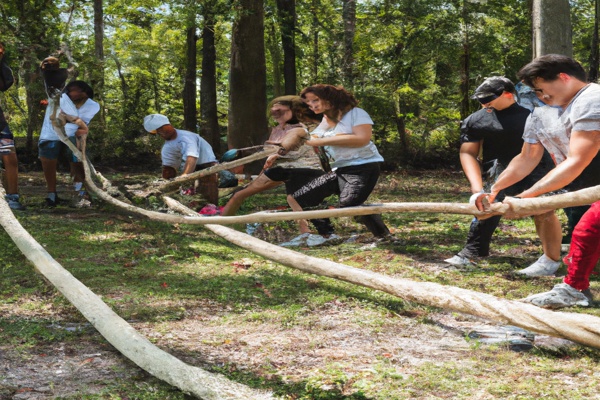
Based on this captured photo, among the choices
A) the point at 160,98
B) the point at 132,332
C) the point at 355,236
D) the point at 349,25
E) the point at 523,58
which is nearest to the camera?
the point at 132,332

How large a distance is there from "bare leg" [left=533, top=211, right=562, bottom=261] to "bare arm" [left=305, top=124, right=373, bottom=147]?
197 centimetres

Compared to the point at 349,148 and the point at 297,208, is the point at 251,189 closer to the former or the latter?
the point at 297,208

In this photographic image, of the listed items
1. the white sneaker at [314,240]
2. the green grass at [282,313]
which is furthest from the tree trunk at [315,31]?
the green grass at [282,313]

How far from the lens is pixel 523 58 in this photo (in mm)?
18984

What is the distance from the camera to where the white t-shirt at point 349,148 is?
685cm

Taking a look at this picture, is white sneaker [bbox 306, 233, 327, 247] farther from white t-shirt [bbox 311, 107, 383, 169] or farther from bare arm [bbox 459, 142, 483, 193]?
bare arm [bbox 459, 142, 483, 193]

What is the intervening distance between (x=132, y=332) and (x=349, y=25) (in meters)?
13.8

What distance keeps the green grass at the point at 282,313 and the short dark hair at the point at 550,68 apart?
152 cm

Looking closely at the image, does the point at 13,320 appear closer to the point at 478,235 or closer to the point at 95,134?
the point at 478,235

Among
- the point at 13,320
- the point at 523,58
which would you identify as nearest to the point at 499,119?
the point at 13,320

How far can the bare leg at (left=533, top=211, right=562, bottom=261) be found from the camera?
213 inches

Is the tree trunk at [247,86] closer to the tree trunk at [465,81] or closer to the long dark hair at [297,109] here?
the tree trunk at [465,81]

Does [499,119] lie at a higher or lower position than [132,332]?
higher

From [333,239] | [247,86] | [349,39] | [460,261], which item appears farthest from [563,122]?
[349,39]
